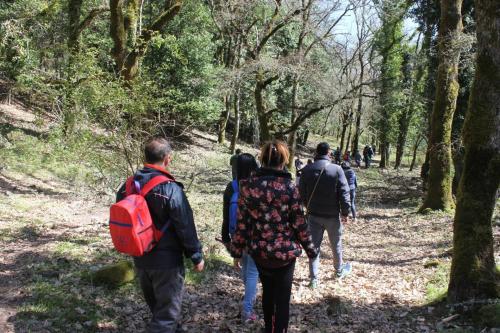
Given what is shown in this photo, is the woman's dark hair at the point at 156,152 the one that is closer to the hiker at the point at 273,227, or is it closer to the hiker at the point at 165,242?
the hiker at the point at 165,242

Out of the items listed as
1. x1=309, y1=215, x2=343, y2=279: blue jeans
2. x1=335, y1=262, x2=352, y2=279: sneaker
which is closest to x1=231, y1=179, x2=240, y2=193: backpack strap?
x1=309, y1=215, x2=343, y2=279: blue jeans

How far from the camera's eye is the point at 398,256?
9688 mm

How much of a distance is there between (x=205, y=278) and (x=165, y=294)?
126 inches

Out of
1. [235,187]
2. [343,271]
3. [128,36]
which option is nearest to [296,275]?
[343,271]

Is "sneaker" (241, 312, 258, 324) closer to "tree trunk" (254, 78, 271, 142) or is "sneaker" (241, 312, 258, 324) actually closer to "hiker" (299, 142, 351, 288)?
"hiker" (299, 142, 351, 288)

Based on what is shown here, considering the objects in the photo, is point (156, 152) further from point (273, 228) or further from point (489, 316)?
point (489, 316)

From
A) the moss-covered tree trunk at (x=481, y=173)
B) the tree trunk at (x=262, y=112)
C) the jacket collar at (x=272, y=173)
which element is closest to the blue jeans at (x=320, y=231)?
the moss-covered tree trunk at (x=481, y=173)

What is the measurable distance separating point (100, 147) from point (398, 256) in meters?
6.50

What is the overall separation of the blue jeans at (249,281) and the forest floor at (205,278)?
0.27 meters

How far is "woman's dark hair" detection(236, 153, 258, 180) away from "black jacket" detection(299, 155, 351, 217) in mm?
1880

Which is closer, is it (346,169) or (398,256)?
(398,256)

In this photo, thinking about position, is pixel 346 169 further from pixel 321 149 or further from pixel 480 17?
pixel 480 17

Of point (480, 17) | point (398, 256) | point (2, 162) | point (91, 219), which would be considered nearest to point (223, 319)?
point (480, 17)

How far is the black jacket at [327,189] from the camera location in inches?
260
